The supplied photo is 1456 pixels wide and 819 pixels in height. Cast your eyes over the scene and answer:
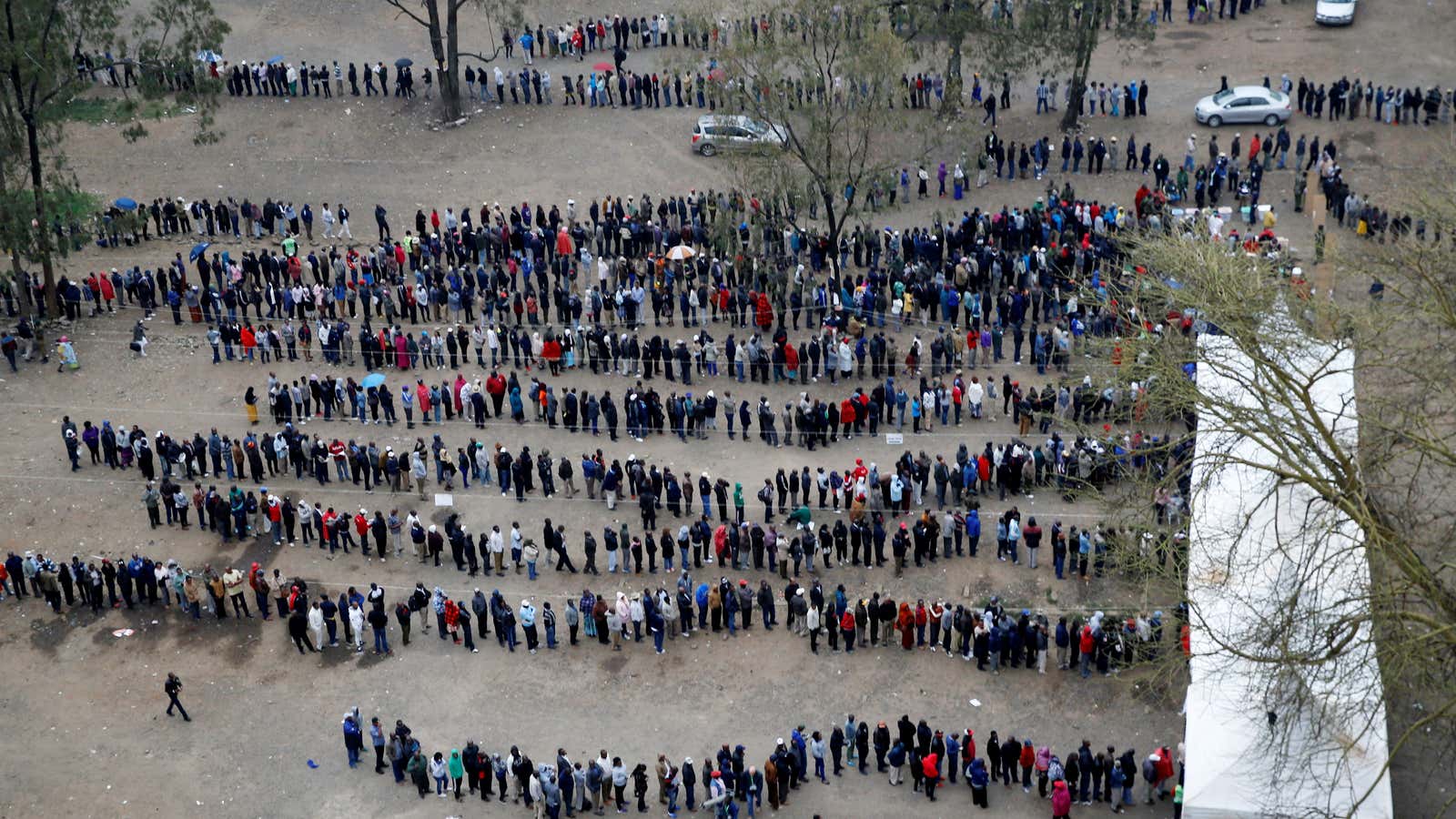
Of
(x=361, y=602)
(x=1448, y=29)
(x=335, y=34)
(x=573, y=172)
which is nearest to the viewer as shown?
(x=361, y=602)

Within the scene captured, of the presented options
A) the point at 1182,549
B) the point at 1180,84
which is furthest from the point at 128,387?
the point at 1180,84

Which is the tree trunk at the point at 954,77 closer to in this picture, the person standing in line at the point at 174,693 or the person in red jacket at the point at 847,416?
the person in red jacket at the point at 847,416

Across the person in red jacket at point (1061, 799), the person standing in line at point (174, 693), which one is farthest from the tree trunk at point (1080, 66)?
the person standing in line at point (174, 693)

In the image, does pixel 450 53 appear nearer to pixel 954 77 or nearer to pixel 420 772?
pixel 954 77

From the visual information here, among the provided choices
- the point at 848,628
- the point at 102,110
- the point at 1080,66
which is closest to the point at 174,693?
the point at 848,628

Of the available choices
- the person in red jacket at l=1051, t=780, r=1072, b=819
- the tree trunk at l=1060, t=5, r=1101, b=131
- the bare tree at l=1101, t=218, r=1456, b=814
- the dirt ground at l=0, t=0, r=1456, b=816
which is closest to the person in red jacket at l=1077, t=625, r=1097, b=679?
the dirt ground at l=0, t=0, r=1456, b=816

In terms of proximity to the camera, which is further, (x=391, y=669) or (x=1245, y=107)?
(x=1245, y=107)

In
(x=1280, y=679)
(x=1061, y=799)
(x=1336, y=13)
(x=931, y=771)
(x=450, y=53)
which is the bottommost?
(x=1061, y=799)

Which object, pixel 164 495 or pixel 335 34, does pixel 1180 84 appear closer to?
pixel 335 34
